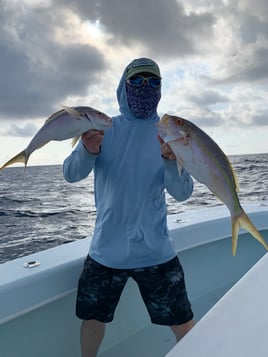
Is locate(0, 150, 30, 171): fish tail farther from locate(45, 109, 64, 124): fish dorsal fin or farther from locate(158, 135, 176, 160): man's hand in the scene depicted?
locate(158, 135, 176, 160): man's hand

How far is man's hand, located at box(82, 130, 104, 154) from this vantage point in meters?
1.65

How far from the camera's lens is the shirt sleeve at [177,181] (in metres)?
1.72

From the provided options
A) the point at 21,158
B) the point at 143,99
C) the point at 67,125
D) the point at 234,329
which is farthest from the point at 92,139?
the point at 234,329

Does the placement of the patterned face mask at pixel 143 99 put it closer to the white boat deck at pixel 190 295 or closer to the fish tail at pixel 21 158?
the fish tail at pixel 21 158

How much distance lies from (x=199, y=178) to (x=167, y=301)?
792 millimetres

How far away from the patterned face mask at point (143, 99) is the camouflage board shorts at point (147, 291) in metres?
0.80

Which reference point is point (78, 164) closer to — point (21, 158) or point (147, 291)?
point (21, 158)

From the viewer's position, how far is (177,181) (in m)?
1.79

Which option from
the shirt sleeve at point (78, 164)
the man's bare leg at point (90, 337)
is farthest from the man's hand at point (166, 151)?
the man's bare leg at point (90, 337)

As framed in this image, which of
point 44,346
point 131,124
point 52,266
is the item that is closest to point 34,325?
point 44,346

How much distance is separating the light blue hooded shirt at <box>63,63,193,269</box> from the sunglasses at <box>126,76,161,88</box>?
27 centimetres

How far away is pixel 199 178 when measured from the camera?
1409 mm

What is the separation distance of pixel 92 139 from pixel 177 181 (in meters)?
0.45

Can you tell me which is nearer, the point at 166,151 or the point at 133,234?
the point at 166,151
